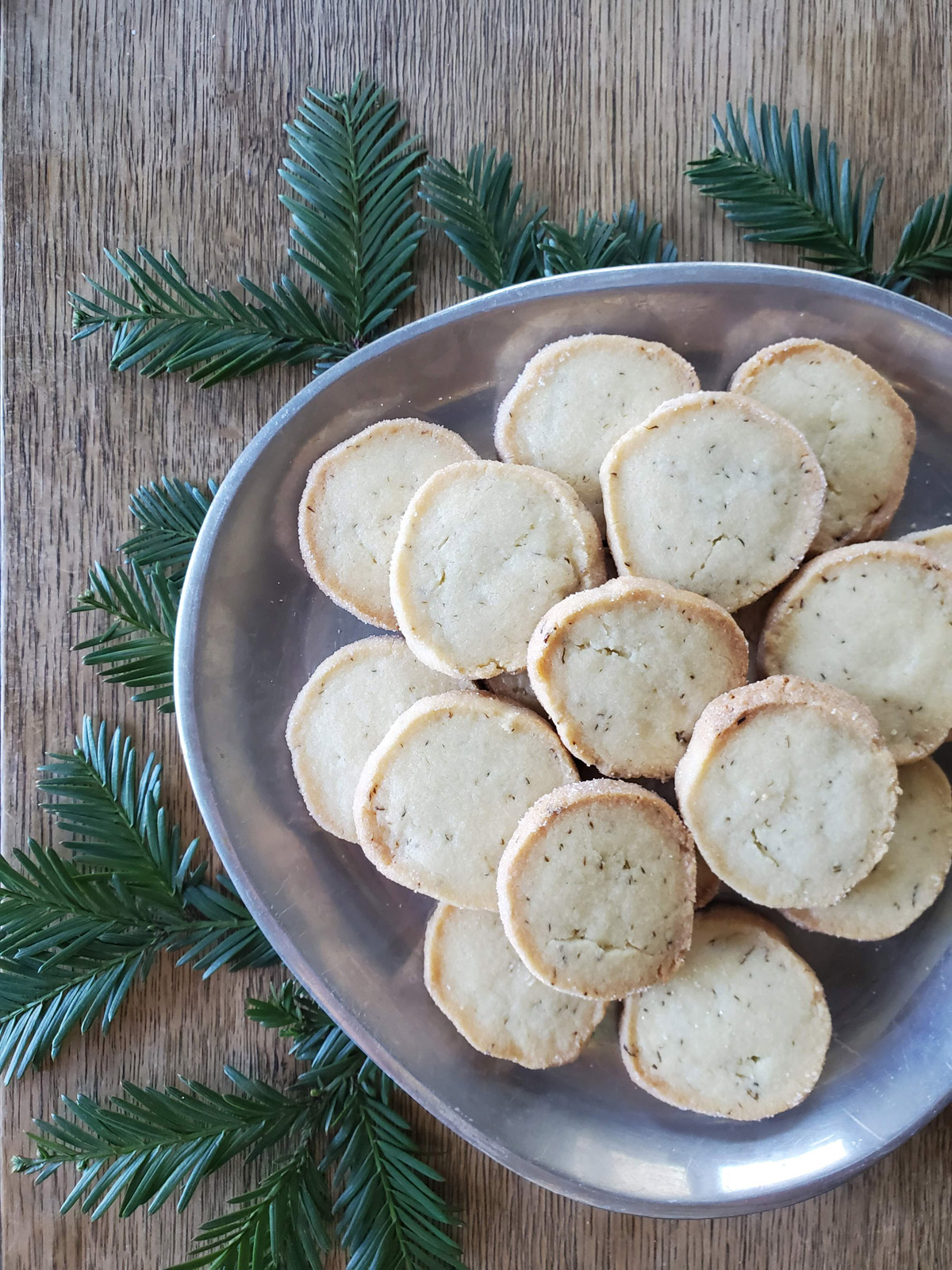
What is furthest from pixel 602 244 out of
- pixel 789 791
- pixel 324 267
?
pixel 789 791

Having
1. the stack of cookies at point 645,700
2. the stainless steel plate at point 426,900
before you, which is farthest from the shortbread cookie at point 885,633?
the stainless steel plate at point 426,900

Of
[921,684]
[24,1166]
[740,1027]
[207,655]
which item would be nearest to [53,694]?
[207,655]

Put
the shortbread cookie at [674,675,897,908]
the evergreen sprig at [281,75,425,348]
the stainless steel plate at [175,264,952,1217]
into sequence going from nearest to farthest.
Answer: the shortbread cookie at [674,675,897,908] < the stainless steel plate at [175,264,952,1217] < the evergreen sprig at [281,75,425,348]

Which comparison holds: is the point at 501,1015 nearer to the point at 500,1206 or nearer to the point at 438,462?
the point at 500,1206

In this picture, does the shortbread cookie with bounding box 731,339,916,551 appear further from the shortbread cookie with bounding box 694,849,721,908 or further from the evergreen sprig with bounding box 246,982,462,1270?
the evergreen sprig with bounding box 246,982,462,1270

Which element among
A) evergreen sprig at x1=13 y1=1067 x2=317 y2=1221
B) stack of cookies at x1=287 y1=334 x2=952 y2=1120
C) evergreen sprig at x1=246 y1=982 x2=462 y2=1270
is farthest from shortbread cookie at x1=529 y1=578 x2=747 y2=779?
evergreen sprig at x1=13 y1=1067 x2=317 y2=1221

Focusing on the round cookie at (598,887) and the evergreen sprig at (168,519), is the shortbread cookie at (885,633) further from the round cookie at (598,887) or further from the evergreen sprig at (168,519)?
the evergreen sprig at (168,519)
